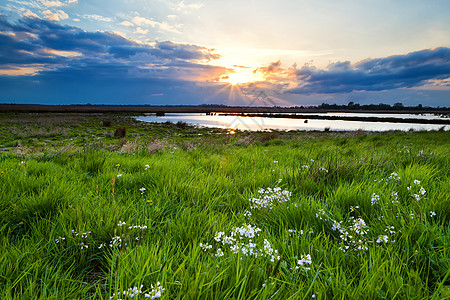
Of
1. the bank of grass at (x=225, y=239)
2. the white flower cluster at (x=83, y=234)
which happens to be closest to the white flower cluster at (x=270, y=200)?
the bank of grass at (x=225, y=239)

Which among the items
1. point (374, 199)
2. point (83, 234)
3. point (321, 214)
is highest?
point (374, 199)

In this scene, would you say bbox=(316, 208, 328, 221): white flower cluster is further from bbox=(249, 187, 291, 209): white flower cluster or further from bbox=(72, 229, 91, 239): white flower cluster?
bbox=(72, 229, 91, 239): white flower cluster

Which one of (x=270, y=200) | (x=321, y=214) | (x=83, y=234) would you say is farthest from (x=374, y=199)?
(x=83, y=234)

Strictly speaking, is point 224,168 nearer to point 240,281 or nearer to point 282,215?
point 282,215

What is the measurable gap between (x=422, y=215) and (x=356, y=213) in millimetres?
663

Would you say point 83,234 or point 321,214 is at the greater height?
point 321,214

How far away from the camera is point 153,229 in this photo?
276 cm

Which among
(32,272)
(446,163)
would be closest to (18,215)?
(32,272)

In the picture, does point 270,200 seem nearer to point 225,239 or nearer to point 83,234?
point 225,239

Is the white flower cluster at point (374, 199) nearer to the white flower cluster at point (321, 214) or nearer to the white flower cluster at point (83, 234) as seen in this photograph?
the white flower cluster at point (321, 214)

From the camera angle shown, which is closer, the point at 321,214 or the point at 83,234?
the point at 83,234

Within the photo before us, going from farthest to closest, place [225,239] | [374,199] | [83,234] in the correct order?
[374,199] < [83,234] < [225,239]

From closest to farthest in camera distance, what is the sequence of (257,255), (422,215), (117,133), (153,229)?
1. (257,255)
2. (422,215)
3. (153,229)
4. (117,133)

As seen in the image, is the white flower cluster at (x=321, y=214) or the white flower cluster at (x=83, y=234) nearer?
the white flower cluster at (x=83, y=234)
